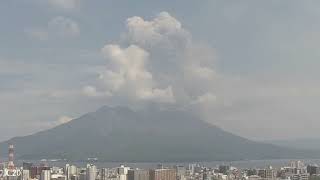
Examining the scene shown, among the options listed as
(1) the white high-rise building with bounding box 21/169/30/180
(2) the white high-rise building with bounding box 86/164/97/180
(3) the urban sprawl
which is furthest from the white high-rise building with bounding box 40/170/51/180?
(2) the white high-rise building with bounding box 86/164/97/180

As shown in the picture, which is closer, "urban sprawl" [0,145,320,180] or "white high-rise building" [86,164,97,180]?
"urban sprawl" [0,145,320,180]

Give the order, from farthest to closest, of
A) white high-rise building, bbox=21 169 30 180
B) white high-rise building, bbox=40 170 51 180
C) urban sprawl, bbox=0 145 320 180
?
white high-rise building, bbox=21 169 30 180, white high-rise building, bbox=40 170 51 180, urban sprawl, bbox=0 145 320 180

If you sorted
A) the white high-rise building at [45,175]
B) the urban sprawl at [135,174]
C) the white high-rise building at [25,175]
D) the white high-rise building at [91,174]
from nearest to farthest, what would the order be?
the urban sprawl at [135,174] → the white high-rise building at [91,174] → the white high-rise building at [45,175] → the white high-rise building at [25,175]

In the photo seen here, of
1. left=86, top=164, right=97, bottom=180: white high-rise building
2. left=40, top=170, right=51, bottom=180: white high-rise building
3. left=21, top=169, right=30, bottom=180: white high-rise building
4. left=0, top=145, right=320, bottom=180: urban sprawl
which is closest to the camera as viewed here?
left=0, top=145, right=320, bottom=180: urban sprawl

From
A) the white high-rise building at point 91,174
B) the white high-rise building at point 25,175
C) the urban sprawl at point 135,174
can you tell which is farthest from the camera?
the white high-rise building at point 25,175

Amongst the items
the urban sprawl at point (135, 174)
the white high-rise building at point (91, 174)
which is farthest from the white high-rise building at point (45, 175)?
the white high-rise building at point (91, 174)

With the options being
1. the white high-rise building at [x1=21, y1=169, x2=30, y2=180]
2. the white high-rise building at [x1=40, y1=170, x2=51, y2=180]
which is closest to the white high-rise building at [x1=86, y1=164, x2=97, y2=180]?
the white high-rise building at [x1=40, y1=170, x2=51, y2=180]

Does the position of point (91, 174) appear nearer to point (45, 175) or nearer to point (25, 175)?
point (45, 175)

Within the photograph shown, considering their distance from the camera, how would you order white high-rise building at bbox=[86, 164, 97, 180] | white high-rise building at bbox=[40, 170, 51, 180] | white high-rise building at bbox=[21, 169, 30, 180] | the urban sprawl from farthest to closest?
white high-rise building at bbox=[21, 169, 30, 180], white high-rise building at bbox=[40, 170, 51, 180], white high-rise building at bbox=[86, 164, 97, 180], the urban sprawl

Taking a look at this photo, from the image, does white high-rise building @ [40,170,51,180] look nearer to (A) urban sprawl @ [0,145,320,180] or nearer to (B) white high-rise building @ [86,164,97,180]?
(A) urban sprawl @ [0,145,320,180]

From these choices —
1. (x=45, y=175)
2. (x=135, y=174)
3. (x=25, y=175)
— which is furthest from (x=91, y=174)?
(x=25, y=175)

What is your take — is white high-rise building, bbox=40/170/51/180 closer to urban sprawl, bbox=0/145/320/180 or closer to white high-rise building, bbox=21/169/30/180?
urban sprawl, bbox=0/145/320/180

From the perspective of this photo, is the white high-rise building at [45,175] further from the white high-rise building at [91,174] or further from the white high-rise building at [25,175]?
the white high-rise building at [91,174]

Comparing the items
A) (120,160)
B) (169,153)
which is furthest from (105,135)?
(120,160)
